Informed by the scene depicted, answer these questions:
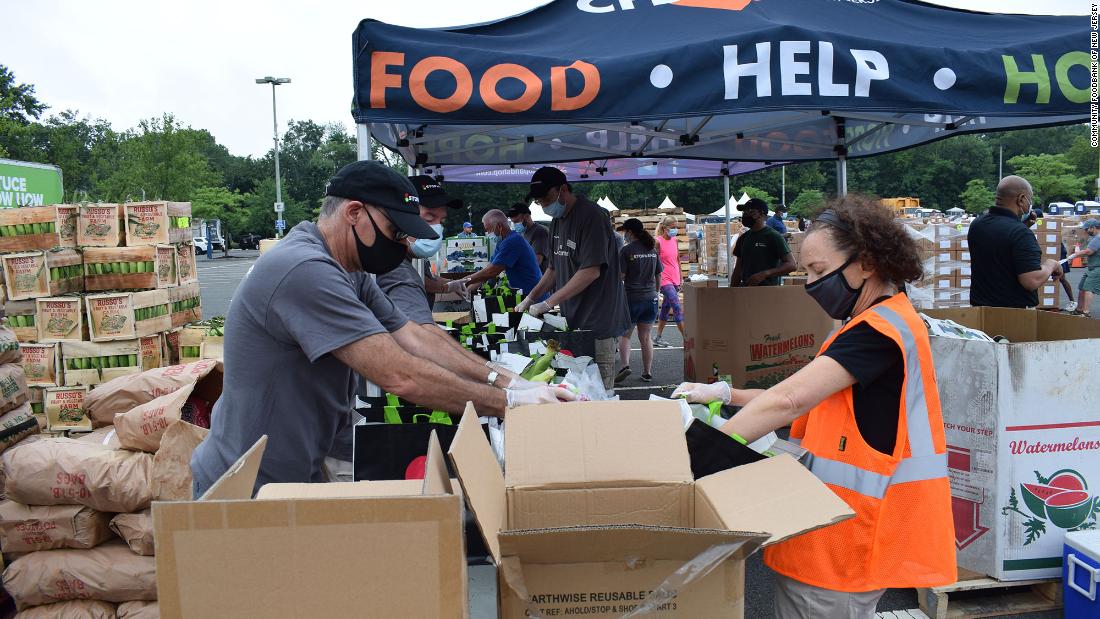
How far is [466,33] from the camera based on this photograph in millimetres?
3666

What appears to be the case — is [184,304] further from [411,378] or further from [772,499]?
[772,499]

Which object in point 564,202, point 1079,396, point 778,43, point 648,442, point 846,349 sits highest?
point 778,43

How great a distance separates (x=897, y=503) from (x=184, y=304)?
21.7 ft

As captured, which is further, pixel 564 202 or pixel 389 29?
pixel 564 202

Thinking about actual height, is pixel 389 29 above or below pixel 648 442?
above

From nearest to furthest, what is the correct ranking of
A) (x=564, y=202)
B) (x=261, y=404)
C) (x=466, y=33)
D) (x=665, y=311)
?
1. (x=261, y=404)
2. (x=466, y=33)
3. (x=564, y=202)
4. (x=665, y=311)

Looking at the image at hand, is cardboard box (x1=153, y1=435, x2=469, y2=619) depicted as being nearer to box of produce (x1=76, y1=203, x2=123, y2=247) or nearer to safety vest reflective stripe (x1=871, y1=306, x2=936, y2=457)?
safety vest reflective stripe (x1=871, y1=306, x2=936, y2=457)

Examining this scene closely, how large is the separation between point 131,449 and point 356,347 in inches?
85.4

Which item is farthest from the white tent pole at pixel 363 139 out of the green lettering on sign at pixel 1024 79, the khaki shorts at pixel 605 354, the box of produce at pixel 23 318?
the box of produce at pixel 23 318

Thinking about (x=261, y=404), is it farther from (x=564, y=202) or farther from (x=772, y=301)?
(x=772, y=301)

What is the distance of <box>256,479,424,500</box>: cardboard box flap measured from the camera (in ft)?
4.80

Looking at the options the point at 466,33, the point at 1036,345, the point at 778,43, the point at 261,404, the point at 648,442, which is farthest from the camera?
the point at 466,33

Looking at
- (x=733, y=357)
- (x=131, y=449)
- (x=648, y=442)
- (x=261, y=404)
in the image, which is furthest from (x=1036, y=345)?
(x=131, y=449)

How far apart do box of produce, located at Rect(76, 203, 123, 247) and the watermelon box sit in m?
6.33
